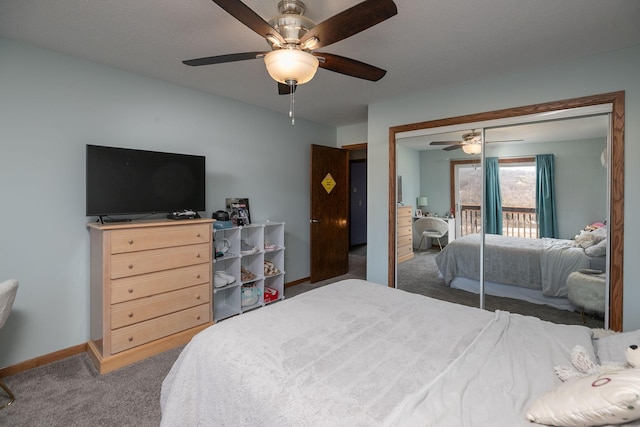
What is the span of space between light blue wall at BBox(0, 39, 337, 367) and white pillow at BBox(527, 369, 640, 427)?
3214 millimetres

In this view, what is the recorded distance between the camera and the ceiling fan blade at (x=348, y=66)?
185 centimetres

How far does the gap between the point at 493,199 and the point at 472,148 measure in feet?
1.89

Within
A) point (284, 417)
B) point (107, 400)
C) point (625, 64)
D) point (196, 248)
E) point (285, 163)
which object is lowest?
point (107, 400)

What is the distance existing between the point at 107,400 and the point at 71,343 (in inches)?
35.5

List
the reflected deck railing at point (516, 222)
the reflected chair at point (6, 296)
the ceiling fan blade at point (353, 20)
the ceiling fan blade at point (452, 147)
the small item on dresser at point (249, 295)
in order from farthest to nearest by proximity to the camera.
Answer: the small item on dresser at point (249, 295) < the ceiling fan blade at point (452, 147) < the reflected deck railing at point (516, 222) < the reflected chair at point (6, 296) < the ceiling fan blade at point (353, 20)

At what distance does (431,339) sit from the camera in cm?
150

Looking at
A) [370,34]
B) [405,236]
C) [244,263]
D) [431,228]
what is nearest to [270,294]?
[244,263]

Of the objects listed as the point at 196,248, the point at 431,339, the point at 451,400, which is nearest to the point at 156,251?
the point at 196,248

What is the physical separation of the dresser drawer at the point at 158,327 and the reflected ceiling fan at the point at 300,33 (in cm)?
207

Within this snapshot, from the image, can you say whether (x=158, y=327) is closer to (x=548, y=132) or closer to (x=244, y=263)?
(x=244, y=263)

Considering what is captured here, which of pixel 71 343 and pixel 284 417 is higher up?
pixel 284 417

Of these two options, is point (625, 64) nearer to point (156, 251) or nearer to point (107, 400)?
point (156, 251)

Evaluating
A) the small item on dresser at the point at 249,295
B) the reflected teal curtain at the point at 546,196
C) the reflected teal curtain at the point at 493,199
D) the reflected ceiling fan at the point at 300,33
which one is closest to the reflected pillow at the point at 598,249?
the reflected teal curtain at the point at 546,196

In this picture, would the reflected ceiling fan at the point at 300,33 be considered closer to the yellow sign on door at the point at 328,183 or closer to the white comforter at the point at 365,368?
the white comforter at the point at 365,368
